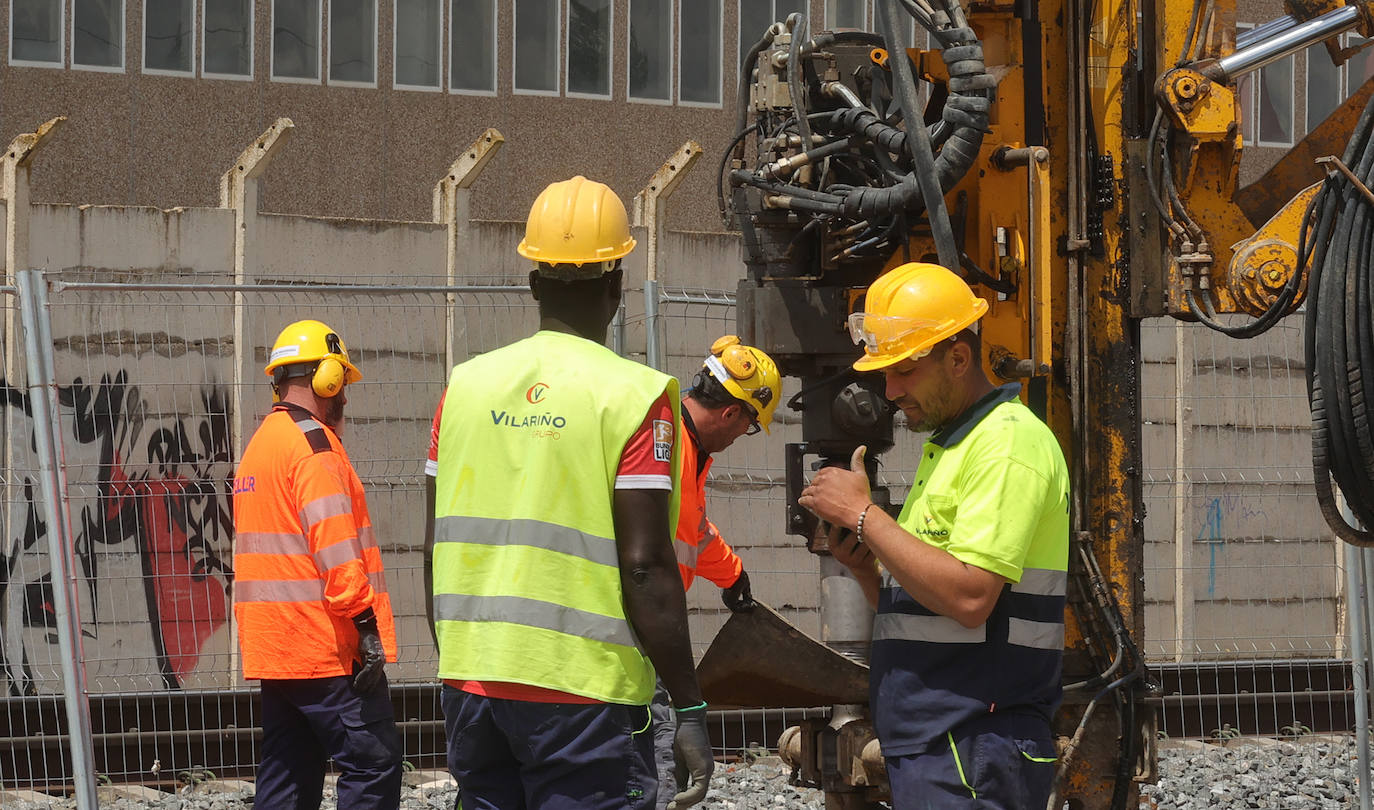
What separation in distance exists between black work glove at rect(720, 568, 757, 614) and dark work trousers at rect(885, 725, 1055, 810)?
1690mm

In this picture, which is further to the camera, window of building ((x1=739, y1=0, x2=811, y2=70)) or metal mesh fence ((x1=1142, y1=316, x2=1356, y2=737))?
window of building ((x1=739, y1=0, x2=811, y2=70))

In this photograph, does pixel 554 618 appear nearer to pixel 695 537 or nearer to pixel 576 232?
pixel 576 232

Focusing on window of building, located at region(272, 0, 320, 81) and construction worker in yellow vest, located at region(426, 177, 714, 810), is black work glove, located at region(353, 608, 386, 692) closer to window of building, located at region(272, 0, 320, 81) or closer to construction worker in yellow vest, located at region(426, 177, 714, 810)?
construction worker in yellow vest, located at region(426, 177, 714, 810)

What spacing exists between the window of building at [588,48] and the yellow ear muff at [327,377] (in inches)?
498

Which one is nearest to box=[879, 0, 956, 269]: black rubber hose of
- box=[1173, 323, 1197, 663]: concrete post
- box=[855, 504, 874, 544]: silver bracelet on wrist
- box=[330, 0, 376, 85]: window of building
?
box=[855, 504, 874, 544]: silver bracelet on wrist

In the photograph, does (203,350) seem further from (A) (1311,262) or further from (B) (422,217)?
(B) (422,217)

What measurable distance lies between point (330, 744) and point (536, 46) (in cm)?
1349

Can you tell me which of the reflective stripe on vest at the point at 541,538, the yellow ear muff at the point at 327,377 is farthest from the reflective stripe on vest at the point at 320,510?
the reflective stripe on vest at the point at 541,538

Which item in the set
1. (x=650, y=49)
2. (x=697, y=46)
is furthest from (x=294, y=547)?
(x=697, y=46)

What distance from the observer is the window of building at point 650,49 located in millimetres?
18297

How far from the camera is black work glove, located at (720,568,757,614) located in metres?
5.57

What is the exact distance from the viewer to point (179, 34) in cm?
1681

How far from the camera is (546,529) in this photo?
3.46 m

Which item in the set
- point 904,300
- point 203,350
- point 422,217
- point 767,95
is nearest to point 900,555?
point 904,300
